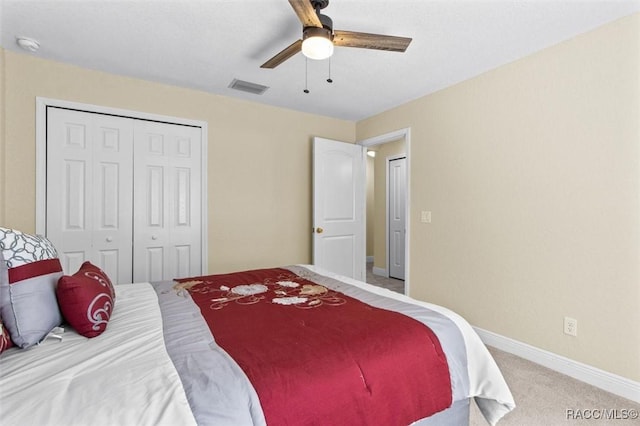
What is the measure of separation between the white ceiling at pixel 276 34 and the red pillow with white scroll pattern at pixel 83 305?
5.64 ft

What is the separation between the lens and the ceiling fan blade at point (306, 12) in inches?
59.7

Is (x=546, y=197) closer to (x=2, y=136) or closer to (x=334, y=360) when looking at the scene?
(x=334, y=360)

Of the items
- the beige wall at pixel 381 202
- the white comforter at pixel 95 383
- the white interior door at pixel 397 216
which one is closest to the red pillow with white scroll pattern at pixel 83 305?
the white comforter at pixel 95 383

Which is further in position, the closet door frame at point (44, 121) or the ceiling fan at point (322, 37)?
the closet door frame at point (44, 121)

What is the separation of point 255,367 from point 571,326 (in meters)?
2.44

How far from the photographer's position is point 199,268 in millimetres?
3348

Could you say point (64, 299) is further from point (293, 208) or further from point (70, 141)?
point (293, 208)

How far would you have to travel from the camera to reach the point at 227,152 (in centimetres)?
353

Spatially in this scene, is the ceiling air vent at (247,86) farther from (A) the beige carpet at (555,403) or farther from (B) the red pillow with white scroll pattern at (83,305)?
(A) the beige carpet at (555,403)

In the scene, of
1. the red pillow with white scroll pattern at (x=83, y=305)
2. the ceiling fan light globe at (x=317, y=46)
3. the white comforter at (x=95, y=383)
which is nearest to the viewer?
the white comforter at (x=95, y=383)

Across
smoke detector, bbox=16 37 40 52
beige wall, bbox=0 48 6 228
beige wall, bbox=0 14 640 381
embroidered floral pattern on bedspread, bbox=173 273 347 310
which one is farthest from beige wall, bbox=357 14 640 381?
beige wall, bbox=0 48 6 228

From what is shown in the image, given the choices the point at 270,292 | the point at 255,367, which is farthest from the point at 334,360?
the point at 270,292
